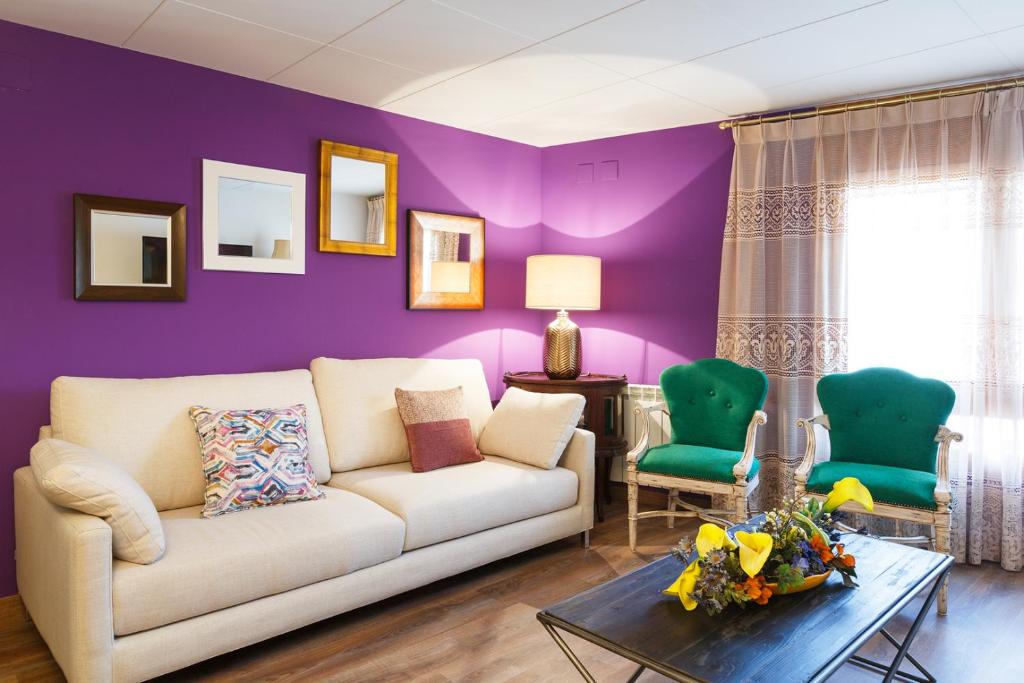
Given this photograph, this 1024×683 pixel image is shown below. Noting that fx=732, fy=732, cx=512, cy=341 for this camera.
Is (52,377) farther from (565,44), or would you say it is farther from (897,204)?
(897,204)

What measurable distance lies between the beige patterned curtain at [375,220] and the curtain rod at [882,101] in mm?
2011

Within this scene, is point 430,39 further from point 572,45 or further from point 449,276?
point 449,276

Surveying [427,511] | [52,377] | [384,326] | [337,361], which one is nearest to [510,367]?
[384,326]

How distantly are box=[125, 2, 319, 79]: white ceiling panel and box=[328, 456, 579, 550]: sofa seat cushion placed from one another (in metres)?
1.93

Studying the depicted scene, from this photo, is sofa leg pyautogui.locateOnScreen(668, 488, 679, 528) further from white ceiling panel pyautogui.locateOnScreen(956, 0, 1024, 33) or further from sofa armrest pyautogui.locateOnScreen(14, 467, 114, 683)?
sofa armrest pyautogui.locateOnScreen(14, 467, 114, 683)

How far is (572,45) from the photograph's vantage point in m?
3.13

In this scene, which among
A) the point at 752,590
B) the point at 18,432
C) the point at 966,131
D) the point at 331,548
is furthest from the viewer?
the point at 966,131

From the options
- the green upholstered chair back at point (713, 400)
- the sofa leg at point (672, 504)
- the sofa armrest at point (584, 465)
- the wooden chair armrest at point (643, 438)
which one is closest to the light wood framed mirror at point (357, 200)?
the sofa armrest at point (584, 465)

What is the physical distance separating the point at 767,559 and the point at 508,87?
2642 millimetres

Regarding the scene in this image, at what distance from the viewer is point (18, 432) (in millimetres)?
2982

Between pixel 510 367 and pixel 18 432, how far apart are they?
2.83m

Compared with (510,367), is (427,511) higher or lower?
lower

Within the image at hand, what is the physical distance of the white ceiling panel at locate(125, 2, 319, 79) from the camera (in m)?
2.85

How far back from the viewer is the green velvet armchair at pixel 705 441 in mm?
3512
